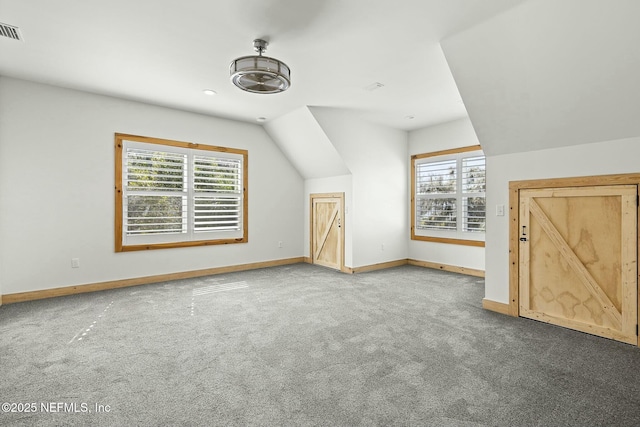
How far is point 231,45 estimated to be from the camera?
130 inches

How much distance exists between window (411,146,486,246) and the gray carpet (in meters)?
2.09

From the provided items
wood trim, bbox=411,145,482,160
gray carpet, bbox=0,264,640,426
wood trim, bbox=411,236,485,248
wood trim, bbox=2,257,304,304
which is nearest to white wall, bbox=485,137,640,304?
gray carpet, bbox=0,264,640,426

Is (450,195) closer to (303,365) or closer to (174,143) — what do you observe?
(303,365)

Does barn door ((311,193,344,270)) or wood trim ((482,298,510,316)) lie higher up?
barn door ((311,193,344,270))

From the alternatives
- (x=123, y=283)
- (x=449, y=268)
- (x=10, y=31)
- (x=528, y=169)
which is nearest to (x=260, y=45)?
(x=10, y=31)

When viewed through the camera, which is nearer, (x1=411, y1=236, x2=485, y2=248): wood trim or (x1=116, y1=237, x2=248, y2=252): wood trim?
(x1=116, y1=237, x2=248, y2=252): wood trim

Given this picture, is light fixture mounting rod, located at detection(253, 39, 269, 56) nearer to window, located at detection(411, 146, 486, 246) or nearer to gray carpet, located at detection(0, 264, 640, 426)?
gray carpet, located at detection(0, 264, 640, 426)

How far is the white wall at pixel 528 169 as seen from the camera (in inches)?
117

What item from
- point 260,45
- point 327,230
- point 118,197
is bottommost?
point 327,230

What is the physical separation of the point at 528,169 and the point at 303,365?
3160 mm

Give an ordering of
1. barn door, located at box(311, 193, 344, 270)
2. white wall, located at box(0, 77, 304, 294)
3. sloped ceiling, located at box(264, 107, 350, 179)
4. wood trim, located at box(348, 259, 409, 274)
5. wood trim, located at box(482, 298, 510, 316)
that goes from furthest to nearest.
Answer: barn door, located at box(311, 193, 344, 270) → wood trim, located at box(348, 259, 409, 274) → sloped ceiling, located at box(264, 107, 350, 179) → white wall, located at box(0, 77, 304, 294) → wood trim, located at box(482, 298, 510, 316)

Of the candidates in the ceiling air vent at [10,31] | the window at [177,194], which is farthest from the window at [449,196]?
the ceiling air vent at [10,31]

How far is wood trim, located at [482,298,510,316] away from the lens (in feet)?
12.1

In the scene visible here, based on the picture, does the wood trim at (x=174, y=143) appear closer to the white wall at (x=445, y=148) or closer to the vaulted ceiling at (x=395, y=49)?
the vaulted ceiling at (x=395, y=49)
